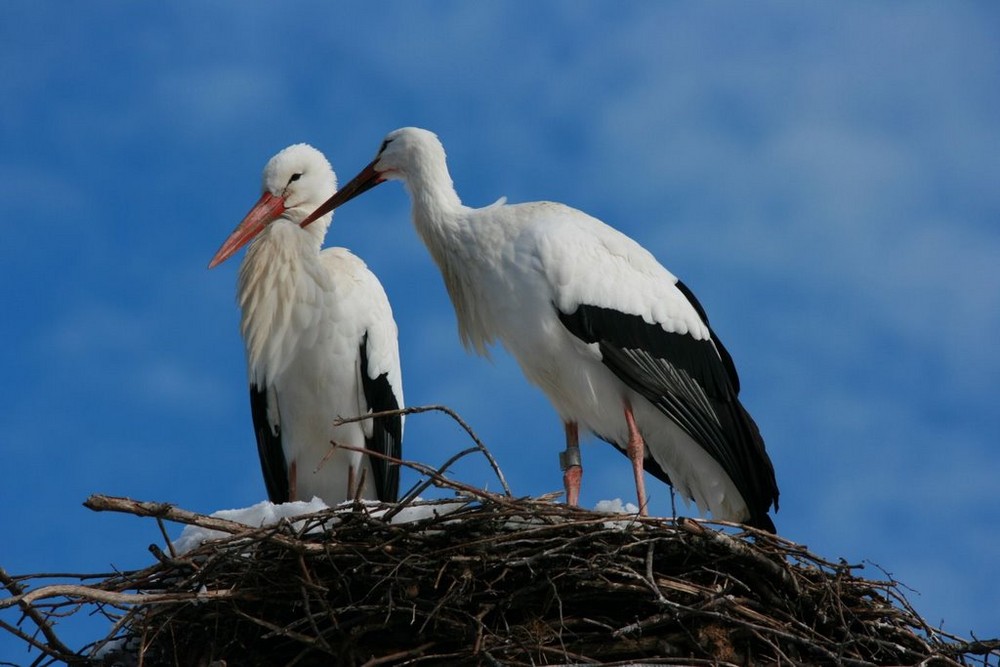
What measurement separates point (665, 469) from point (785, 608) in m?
1.32

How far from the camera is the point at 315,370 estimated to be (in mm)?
5832

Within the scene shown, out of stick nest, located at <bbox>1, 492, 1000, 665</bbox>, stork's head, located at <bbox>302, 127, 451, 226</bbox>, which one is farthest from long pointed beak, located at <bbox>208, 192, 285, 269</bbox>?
stick nest, located at <bbox>1, 492, 1000, 665</bbox>

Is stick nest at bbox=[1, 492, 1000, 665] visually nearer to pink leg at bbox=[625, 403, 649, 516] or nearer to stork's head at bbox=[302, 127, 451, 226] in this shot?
pink leg at bbox=[625, 403, 649, 516]

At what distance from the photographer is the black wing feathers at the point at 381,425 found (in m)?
5.85

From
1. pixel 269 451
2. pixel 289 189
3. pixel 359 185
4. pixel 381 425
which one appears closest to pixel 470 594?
pixel 381 425

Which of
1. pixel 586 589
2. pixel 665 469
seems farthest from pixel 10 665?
pixel 665 469

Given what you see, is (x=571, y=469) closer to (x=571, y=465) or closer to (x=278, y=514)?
(x=571, y=465)

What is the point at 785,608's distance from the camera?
13.9 ft

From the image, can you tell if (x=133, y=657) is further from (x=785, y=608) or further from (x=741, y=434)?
(x=741, y=434)

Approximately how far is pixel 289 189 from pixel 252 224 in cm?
22

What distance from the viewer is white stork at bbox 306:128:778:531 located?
5172mm

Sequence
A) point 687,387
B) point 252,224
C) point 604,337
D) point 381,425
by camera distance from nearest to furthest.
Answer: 1. point 604,337
2. point 687,387
3. point 381,425
4. point 252,224

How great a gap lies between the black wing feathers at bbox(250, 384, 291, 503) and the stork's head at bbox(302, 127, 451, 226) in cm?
88

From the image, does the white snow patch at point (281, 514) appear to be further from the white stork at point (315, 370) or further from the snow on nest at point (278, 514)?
the white stork at point (315, 370)
